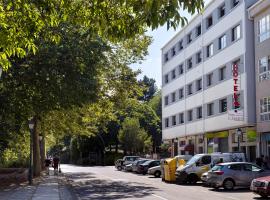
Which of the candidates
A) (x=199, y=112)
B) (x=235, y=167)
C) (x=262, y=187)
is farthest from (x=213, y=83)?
(x=262, y=187)

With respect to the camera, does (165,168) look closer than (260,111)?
Yes

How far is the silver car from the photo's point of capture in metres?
26.3

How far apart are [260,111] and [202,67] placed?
12593 millimetres

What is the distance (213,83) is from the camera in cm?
4750

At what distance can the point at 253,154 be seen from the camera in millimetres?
41281

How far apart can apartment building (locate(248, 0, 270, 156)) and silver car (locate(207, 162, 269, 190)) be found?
11795mm

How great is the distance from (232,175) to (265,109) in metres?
13.3

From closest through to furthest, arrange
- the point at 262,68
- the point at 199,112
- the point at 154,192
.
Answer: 1. the point at 154,192
2. the point at 262,68
3. the point at 199,112

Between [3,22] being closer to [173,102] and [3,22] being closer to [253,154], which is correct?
[253,154]

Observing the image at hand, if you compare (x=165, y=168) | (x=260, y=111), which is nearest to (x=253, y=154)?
(x=260, y=111)

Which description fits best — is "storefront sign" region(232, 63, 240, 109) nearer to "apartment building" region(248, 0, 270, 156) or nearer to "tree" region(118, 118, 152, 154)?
"apartment building" region(248, 0, 270, 156)

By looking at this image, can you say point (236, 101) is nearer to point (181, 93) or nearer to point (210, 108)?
point (210, 108)

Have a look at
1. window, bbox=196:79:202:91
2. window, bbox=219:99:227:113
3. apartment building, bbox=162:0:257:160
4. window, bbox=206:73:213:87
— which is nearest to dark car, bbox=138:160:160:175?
apartment building, bbox=162:0:257:160

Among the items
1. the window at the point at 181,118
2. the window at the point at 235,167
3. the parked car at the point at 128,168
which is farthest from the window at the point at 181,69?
the window at the point at 235,167
